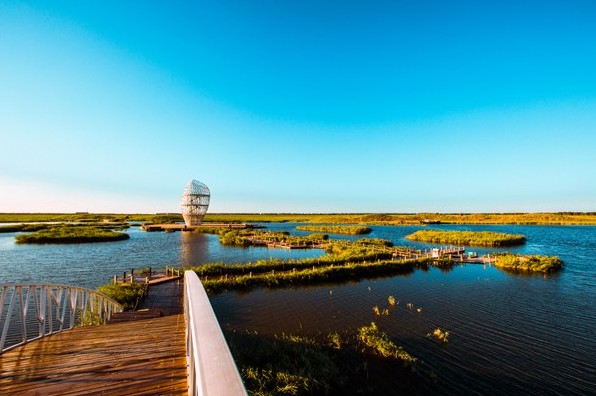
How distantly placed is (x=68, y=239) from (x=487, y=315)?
2428 inches

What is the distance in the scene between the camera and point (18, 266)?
3325 centimetres

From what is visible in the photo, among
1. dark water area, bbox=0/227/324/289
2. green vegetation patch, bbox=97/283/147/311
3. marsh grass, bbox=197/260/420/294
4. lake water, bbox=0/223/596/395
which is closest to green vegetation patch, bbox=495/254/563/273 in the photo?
lake water, bbox=0/223/596/395

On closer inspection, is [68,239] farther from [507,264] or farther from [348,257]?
[507,264]

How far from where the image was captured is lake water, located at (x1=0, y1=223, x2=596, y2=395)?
42.4 feet

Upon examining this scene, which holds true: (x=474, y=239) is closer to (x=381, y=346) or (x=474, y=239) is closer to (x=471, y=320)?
(x=471, y=320)

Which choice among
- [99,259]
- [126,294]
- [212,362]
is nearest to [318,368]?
[212,362]

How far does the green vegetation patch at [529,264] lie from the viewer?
33.8m

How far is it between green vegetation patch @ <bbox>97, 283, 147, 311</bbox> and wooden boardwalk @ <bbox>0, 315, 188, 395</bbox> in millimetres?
13094

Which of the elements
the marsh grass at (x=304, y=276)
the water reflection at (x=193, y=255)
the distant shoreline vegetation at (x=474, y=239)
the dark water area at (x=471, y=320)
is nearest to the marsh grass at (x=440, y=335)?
the dark water area at (x=471, y=320)

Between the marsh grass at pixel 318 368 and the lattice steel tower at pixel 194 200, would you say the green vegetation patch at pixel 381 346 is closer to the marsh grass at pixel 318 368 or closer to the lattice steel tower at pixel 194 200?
the marsh grass at pixel 318 368

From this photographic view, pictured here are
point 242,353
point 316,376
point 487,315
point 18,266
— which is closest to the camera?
point 316,376

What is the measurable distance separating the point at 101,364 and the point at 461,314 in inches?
786

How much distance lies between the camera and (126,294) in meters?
20.1

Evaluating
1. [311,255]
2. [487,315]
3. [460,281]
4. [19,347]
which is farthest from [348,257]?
[19,347]
